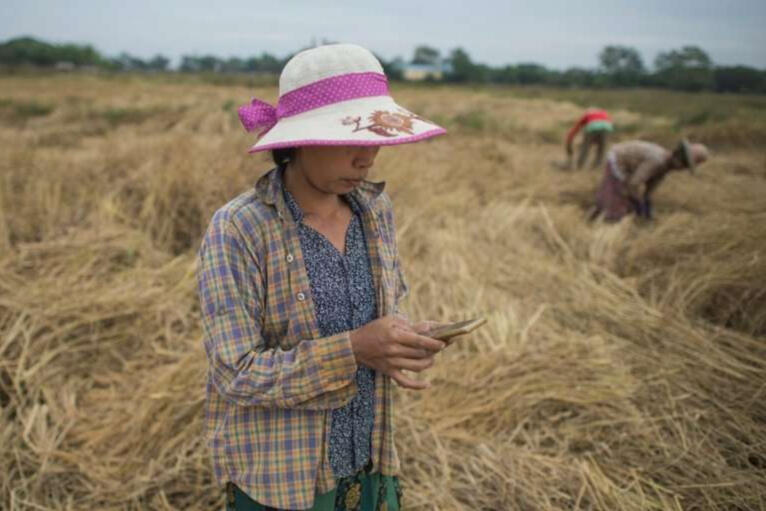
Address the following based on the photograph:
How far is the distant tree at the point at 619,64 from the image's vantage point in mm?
32156

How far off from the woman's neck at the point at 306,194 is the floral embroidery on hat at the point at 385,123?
0.50 feet

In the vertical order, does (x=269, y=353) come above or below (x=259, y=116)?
below

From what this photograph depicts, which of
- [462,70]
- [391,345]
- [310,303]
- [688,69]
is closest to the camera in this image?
[391,345]

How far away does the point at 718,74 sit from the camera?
48.5 ft

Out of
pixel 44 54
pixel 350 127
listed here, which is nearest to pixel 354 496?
pixel 350 127

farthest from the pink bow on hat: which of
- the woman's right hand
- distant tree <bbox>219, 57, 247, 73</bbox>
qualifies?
distant tree <bbox>219, 57, 247, 73</bbox>

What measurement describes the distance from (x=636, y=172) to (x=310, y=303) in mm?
4597

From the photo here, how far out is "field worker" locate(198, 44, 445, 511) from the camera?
903 millimetres

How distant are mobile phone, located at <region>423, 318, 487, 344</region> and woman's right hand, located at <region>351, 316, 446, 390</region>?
0.05 ft

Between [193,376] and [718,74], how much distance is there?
1670 centimetres

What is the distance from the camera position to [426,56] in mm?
72812

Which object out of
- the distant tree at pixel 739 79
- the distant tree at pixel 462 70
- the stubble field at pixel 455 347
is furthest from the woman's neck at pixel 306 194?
the distant tree at pixel 462 70

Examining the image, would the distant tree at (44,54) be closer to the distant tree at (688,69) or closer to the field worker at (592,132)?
the distant tree at (688,69)

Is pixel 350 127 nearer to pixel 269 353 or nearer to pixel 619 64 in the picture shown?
pixel 269 353
